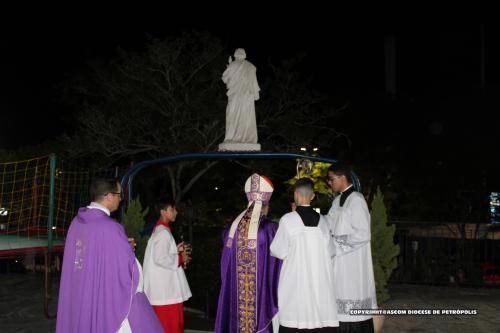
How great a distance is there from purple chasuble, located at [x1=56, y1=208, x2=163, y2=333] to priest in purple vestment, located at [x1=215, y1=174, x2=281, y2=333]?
1391mm

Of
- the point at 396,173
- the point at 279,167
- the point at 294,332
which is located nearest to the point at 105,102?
the point at 279,167

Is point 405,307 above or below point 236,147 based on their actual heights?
below

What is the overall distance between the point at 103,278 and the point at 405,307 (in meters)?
6.43

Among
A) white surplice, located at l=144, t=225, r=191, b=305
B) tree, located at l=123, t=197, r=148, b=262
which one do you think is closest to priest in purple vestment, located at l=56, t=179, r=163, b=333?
white surplice, located at l=144, t=225, r=191, b=305

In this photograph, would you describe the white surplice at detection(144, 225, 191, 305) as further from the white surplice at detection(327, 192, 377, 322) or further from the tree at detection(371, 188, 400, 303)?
the tree at detection(371, 188, 400, 303)

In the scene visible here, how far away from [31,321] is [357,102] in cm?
2211

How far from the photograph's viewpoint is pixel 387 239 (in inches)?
292

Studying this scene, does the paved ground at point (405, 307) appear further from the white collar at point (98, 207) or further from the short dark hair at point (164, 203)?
the white collar at point (98, 207)

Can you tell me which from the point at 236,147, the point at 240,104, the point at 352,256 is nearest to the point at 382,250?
the point at 352,256

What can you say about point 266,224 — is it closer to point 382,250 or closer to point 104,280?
point 104,280

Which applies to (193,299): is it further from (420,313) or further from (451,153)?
(451,153)

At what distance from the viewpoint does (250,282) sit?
5.76 metres

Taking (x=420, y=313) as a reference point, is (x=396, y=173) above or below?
above

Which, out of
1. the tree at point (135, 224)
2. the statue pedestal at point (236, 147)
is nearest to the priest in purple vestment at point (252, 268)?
the tree at point (135, 224)
